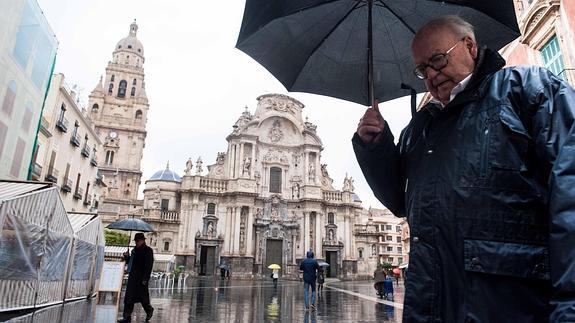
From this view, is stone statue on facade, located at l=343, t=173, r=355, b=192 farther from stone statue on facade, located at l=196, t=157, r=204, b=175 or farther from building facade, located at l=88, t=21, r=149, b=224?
building facade, located at l=88, t=21, r=149, b=224

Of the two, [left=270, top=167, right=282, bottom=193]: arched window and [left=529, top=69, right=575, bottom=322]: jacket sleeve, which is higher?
[left=270, top=167, right=282, bottom=193]: arched window

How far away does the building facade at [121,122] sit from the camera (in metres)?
46.6

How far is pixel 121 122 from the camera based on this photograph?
5081 centimetres

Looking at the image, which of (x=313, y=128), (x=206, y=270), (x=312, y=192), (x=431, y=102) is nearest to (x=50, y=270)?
(x=431, y=102)

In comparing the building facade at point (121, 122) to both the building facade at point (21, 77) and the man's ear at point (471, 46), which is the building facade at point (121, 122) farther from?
the man's ear at point (471, 46)

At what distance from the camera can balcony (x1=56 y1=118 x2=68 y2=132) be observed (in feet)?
66.0

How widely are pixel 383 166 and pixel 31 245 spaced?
8.40 metres

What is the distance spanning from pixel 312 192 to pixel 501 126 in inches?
1408

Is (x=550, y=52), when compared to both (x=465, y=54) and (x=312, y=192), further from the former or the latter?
(x=312, y=192)

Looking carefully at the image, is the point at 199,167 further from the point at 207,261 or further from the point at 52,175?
the point at 52,175

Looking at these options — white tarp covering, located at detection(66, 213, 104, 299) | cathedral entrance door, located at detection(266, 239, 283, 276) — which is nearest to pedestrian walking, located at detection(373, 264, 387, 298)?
white tarp covering, located at detection(66, 213, 104, 299)

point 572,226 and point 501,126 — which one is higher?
point 501,126

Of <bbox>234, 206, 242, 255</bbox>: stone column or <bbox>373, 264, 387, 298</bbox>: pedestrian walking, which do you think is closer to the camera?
<bbox>373, 264, 387, 298</bbox>: pedestrian walking

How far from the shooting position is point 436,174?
1.64m
